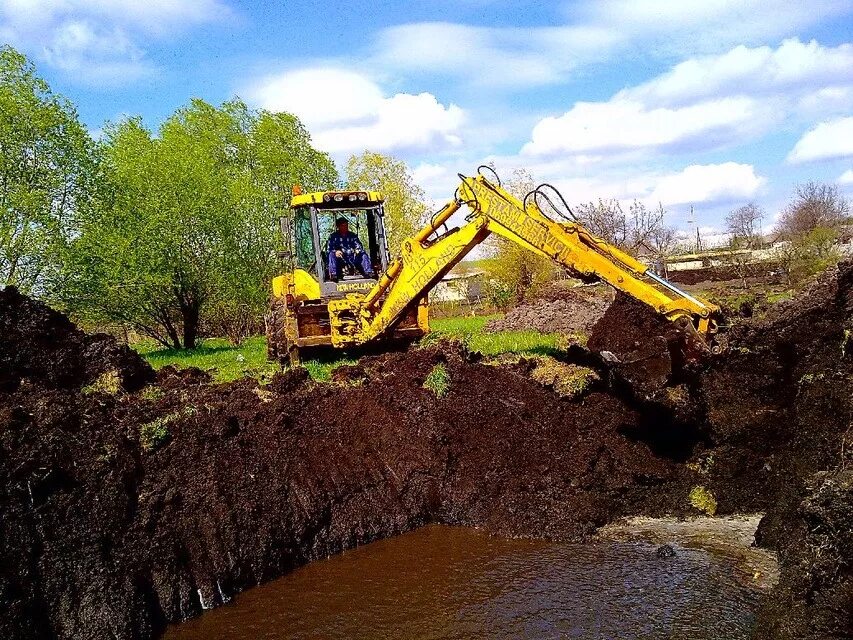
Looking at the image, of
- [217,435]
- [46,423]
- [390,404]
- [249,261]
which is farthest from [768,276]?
[46,423]

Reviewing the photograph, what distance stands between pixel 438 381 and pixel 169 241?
14.2 m

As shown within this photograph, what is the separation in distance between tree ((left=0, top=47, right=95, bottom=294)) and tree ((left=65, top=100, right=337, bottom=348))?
2.25 ft

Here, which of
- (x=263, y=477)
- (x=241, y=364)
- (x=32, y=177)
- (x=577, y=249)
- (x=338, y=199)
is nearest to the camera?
(x=263, y=477)

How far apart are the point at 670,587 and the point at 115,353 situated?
740cm

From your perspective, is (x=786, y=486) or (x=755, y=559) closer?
(x=755, y=559)

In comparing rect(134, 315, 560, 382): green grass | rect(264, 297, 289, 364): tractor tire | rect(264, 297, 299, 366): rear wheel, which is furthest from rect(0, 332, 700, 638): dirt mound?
rect(264, 297, 289, 364): tractor tire

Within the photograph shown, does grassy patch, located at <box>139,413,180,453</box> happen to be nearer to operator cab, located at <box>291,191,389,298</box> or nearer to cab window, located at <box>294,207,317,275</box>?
operator cab, located at <box>291,191,389,298</box>

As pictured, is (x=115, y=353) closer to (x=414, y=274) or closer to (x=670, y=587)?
(x=414, y=274)

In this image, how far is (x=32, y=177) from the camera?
1777 centimetres

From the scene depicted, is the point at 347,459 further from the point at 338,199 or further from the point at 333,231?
the point at 338,199

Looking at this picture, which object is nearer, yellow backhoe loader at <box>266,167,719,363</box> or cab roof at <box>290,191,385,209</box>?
yellow backhoe loader at <box>266,167,719,363</box>

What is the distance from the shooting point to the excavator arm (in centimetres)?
722

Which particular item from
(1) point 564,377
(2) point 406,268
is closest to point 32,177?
Answer: (2) point 406,268

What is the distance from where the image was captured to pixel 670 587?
5625 mm
